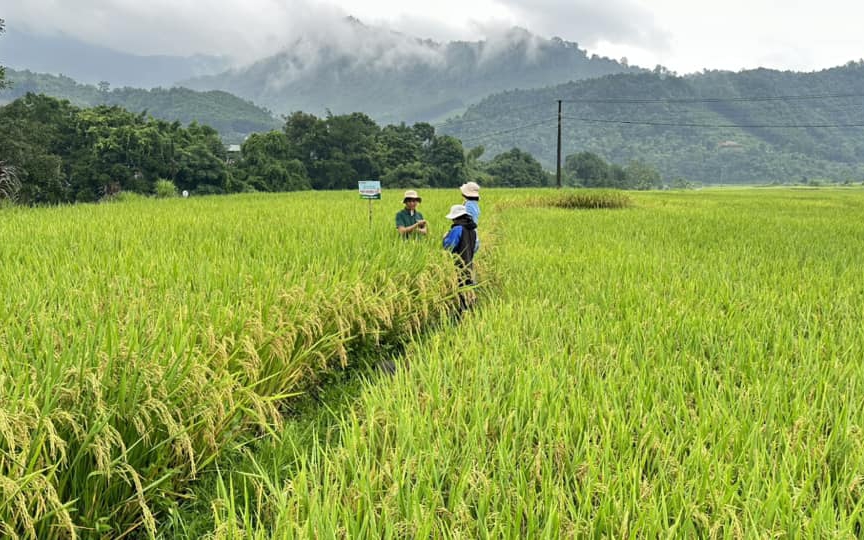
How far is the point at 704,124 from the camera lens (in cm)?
14488

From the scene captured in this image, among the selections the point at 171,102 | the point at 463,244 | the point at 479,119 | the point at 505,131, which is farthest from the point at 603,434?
the point at 479,119

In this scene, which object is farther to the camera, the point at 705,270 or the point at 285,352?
the point at 705,270

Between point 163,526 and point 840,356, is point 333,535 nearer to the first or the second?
point 163,526

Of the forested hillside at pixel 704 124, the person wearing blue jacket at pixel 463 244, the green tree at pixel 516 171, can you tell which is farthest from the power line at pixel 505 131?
the person wearing blue jacket at pixel 463 244

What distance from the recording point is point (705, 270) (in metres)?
4.68

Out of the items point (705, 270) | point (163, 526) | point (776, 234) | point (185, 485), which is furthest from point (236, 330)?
point (776, 234)

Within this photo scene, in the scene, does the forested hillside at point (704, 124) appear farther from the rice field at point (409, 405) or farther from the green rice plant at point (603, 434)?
the rice field at point (409, 405)

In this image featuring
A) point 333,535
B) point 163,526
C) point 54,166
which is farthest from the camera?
point 54,166

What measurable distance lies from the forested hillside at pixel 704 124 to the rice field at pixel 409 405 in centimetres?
13279

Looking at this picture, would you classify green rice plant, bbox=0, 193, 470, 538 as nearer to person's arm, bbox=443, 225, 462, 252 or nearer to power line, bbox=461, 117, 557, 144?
person's arm, bbox=443, 225, 462, 252

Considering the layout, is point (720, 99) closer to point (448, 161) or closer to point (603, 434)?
point (448, 161)

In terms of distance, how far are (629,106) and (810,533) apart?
178 m

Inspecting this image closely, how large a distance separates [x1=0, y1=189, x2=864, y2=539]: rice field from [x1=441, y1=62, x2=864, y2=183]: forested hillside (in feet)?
436

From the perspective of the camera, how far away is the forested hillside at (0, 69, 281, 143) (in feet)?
399
